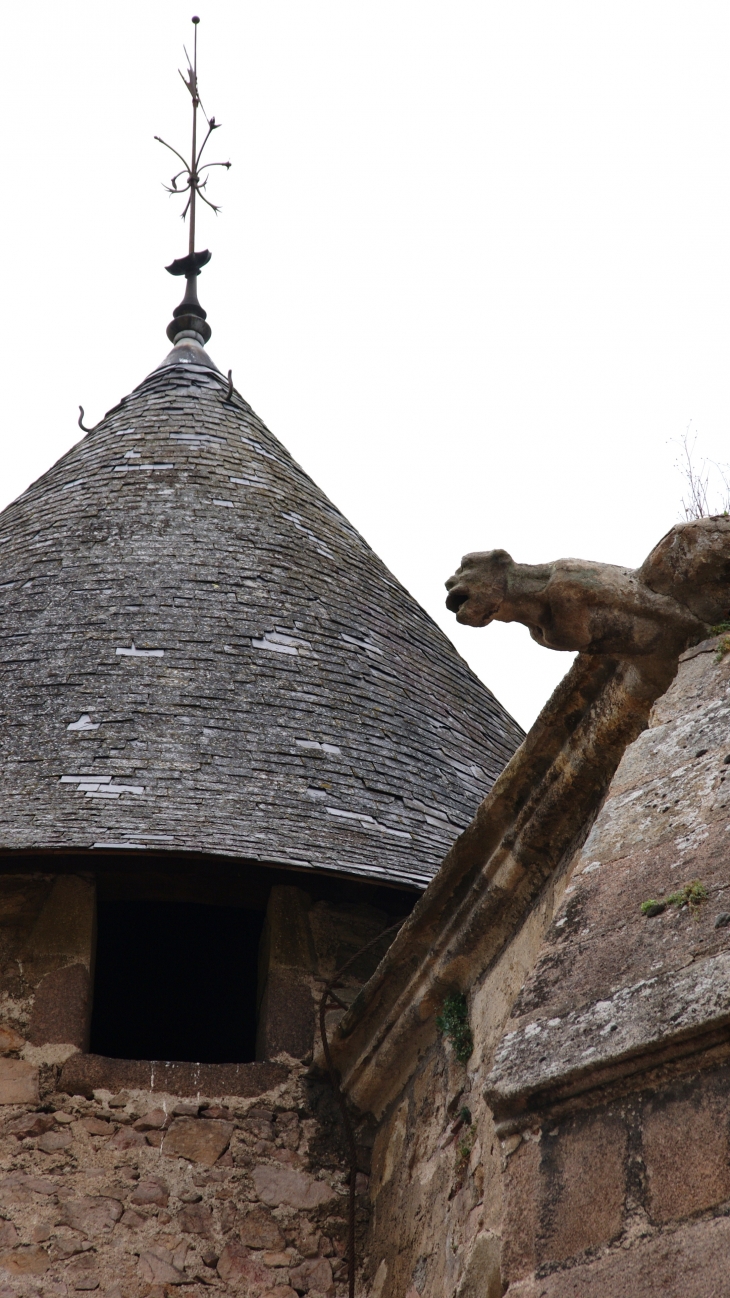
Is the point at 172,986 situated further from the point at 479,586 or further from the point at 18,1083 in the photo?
the point at 479,586

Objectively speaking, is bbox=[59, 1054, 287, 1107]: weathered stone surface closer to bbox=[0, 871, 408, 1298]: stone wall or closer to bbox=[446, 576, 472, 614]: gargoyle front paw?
bbox=[0, 871, 408, 1298]: stone wall

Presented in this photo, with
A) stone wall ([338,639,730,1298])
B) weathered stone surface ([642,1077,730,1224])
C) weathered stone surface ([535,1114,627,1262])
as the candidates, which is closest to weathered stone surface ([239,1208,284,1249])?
stone wall ([338,639,730,1298])

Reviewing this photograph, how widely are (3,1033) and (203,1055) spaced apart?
6.99 feet

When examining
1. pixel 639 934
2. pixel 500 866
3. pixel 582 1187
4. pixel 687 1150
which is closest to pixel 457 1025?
pixel 500 866

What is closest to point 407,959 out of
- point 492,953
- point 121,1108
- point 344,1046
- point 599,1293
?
point 492,953

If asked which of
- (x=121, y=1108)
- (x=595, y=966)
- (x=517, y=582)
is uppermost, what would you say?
(x=517, y=582)

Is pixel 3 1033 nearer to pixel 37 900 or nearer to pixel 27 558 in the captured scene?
pixel 37 900

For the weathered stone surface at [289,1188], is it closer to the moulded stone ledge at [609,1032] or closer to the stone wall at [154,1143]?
the stone wall at [154,1143]

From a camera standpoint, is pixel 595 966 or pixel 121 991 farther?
pixel 121 991

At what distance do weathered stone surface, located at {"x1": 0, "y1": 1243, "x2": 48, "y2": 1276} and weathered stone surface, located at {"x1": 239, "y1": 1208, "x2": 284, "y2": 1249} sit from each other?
59cm

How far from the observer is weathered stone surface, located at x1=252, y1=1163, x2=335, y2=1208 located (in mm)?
4539

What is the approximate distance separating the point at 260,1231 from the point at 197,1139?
336 millimetres

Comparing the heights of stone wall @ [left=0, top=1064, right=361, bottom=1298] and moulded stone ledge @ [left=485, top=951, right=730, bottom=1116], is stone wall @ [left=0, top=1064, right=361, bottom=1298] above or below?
above

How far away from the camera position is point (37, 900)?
4.99 meters
